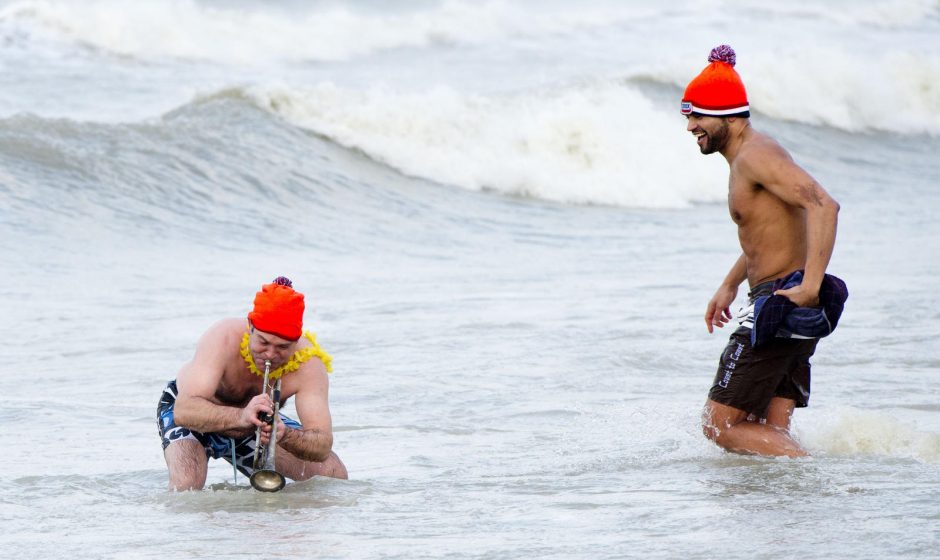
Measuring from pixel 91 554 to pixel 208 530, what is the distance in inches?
17.4

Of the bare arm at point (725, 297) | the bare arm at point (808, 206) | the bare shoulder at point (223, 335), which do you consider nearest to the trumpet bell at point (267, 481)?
the bare shoulder at point (223, 335)

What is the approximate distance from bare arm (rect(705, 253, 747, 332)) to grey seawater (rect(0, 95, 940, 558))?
58 centimetres

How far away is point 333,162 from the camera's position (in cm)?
1811

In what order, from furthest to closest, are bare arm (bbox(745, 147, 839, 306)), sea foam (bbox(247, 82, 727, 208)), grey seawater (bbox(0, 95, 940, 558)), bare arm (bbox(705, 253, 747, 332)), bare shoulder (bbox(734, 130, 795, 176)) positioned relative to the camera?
sea foam (bbox(247, 82, 727, 208)) → bare arm (bbox(705, 253, 747, 332)) → bare shoulder (bbox(734, 130, 795, 176)) → bare arm (bbox(745, 147, 839, 306)) → grey seawater (bbox(0, 95, 940, 558))

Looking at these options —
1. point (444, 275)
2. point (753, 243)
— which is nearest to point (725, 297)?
point (753, 243)

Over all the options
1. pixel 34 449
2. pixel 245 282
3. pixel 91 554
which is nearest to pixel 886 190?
pixel 245 282

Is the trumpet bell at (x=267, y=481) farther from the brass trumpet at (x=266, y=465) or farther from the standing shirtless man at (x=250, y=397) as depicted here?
the standing shirtless man at (x=250, y=397)

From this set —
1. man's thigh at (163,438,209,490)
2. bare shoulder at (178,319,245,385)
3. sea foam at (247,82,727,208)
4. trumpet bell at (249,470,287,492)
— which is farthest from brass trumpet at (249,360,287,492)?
sea foam at (247,82,727,208)

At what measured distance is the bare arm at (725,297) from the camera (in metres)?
5.67

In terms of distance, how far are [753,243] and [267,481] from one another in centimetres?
210

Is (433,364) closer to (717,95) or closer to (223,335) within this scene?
(223,335)

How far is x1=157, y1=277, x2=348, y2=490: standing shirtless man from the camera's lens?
5086mm

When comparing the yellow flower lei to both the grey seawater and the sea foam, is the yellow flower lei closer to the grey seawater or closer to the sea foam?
the grey seawater

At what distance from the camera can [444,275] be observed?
39.1 feet
